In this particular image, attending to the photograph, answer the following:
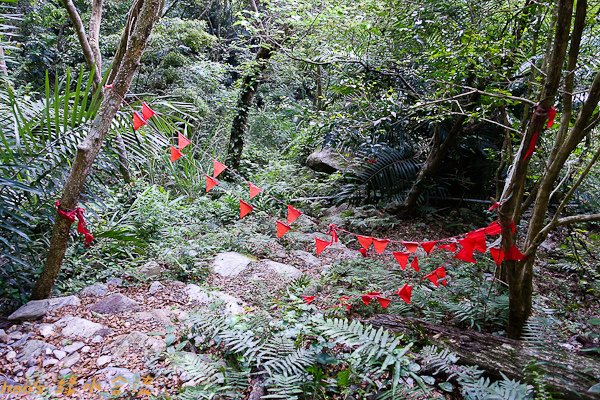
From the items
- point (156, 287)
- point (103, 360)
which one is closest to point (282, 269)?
point (156, 287)

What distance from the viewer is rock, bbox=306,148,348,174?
6785 mm

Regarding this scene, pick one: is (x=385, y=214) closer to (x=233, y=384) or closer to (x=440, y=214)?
(x=440, y=214)

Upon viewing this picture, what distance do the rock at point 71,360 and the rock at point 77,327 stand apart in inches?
7.8

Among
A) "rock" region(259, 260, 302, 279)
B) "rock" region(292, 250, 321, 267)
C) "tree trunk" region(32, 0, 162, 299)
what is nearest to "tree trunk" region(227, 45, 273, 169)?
"rock" region(292, 250, 321, 267)

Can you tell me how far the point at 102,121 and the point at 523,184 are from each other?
8.45 feet

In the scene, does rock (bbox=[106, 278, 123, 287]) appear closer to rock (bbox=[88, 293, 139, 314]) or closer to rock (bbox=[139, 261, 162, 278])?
rock (bbox=[139, 261, 162, 278])

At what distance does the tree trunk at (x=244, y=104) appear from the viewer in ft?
21.8

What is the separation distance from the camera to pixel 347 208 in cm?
585

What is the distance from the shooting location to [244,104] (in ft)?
23.0

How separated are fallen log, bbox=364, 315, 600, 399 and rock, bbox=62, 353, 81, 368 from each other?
1689 millimetres

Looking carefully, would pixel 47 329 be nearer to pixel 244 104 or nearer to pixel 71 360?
pixel 71 360

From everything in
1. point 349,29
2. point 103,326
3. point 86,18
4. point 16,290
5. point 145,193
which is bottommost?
point 103,326

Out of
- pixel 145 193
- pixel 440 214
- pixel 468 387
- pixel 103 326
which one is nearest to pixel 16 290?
pixel 103 326

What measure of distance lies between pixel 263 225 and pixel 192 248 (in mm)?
1284
